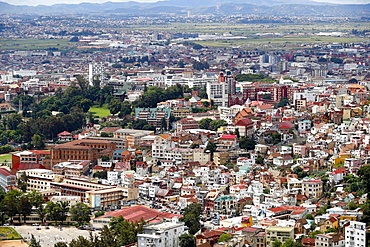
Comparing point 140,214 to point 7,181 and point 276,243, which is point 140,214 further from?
point 7,181

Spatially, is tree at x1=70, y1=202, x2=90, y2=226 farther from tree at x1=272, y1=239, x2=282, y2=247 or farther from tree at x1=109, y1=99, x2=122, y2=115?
tree at x1=109, y1=99, x2=122, y2=115

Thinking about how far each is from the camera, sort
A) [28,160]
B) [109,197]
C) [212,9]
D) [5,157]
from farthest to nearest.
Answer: [212,9]
[5,157]
[28,160]
[109,197]

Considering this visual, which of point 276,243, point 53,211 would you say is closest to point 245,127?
point 53,211

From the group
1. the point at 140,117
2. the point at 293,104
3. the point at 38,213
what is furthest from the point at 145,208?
the point at 293,104

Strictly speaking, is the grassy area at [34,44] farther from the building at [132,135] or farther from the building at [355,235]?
the building at [355,235]

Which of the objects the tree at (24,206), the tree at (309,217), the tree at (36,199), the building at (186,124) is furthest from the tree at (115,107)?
the tree at (309,217)
